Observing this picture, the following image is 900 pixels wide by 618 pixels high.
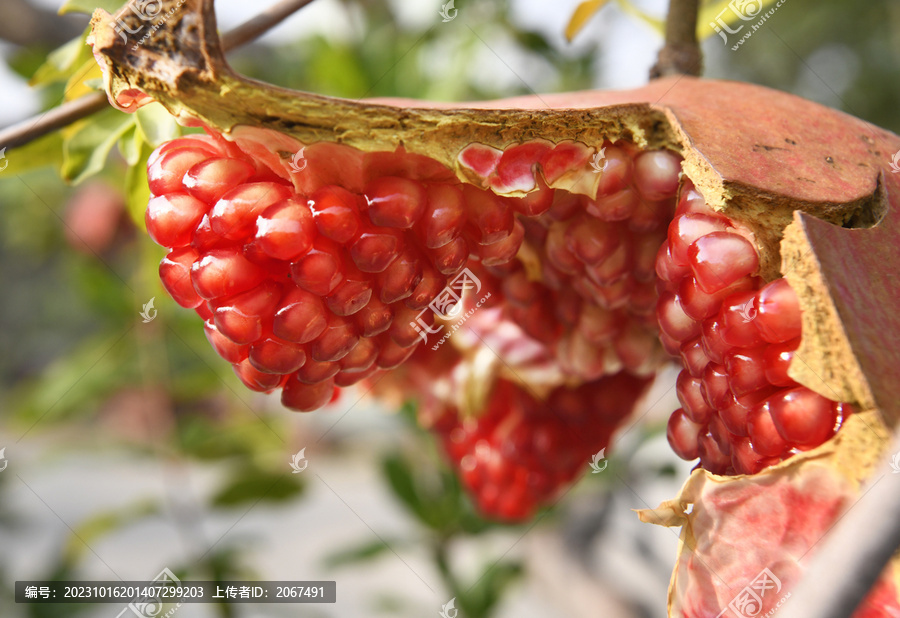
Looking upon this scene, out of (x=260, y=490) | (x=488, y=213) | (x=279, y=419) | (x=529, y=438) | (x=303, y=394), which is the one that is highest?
(x=488, y=213)

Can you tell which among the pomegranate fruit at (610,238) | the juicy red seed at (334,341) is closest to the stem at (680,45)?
the pomegranate fruit at (610,238)

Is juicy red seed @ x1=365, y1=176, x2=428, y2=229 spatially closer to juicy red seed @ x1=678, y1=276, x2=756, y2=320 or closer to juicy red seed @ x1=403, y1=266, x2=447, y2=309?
juicy red seed @ x1=403, y1=266, x2=447, y2=309

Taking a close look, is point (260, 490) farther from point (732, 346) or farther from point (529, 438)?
point (732, 346)

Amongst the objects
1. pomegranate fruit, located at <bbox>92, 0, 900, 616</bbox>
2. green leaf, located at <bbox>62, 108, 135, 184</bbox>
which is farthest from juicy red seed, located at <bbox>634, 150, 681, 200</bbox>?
green leaf, located at <bbox>62, 108, 135, 184</bbox>

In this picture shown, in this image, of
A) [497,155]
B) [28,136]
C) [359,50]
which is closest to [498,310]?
[497,155]

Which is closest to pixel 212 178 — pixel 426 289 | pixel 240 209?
pixel 240 209
